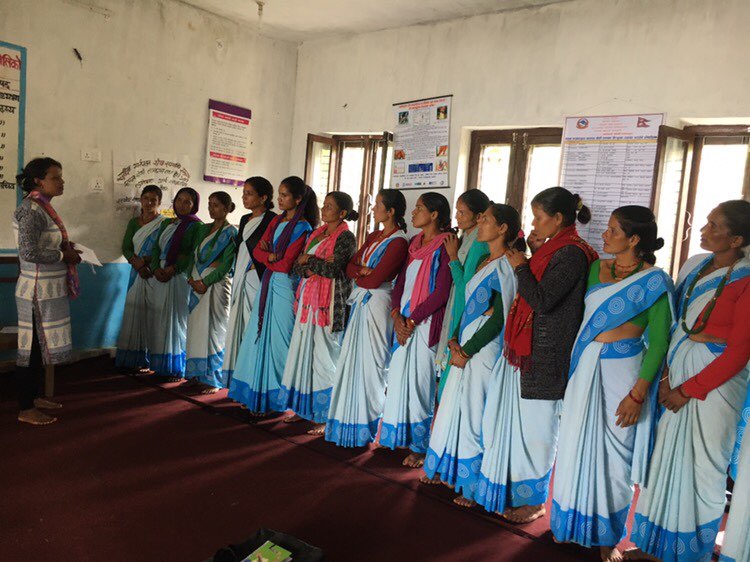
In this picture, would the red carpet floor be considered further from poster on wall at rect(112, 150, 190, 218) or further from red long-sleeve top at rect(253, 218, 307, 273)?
poster on wall at rect(112, 150, 190, 218)

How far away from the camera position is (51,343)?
3.48m

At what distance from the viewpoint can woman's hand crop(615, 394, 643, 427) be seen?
2.44 meters

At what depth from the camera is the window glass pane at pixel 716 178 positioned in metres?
3.59

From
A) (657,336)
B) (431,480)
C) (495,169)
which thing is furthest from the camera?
(495,169)

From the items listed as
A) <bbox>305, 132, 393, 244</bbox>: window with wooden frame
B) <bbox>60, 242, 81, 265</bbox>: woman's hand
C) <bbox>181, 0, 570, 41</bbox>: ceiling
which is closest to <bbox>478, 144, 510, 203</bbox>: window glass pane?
<bbox>305, 132, 393, 244</bbox>: window with wooden frame

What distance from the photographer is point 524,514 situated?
2.83 metres

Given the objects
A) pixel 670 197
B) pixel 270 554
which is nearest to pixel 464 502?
pixel 270 554

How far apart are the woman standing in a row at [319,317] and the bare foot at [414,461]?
25.1 inches

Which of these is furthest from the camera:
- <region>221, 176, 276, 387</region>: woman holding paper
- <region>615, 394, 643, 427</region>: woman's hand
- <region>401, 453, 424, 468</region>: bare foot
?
<region>221, 176, 276, 387</region>: woman holding paper

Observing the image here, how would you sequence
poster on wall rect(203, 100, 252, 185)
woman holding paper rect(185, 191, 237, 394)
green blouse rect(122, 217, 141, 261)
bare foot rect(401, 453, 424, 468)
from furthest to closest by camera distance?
poster on wall rect(203, 100, 252, 185) → green blouse rect(122, 217, 141, 261) → woman holding paper rect(185, 191, 237, 394) → bare foot rect(401, 453, 424, 468)

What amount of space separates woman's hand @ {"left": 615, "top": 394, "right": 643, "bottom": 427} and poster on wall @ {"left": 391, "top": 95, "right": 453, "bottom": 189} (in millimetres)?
2662

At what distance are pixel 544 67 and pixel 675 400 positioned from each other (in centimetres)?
269

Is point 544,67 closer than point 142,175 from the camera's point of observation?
Yes

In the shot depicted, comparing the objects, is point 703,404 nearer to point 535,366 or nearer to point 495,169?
point 535,366
